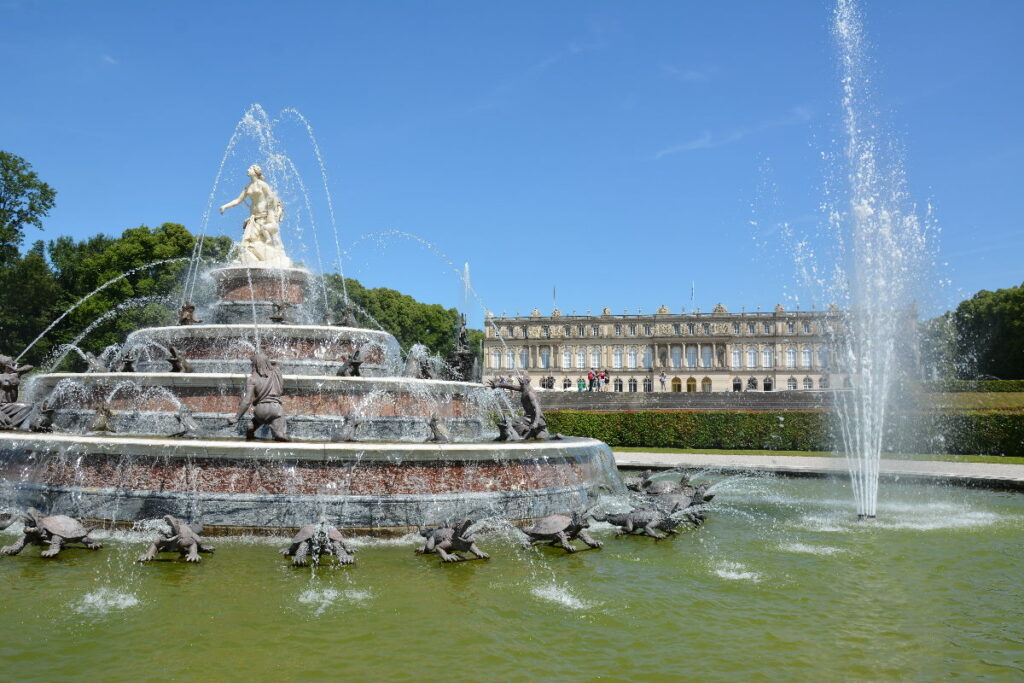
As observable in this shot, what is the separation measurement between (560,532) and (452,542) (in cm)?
153

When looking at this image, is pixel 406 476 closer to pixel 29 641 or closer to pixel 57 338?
pixel 29 641

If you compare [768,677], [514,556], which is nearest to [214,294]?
[514,556]

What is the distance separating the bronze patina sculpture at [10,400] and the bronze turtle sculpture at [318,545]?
665 centimetres

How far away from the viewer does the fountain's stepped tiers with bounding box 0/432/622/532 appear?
33.6 feet

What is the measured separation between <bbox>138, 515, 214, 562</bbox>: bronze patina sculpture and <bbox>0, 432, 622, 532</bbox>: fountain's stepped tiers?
0.90 meters

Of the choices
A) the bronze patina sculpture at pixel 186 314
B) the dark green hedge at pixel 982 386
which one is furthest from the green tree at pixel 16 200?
the dark green hedge at pixel 982 386

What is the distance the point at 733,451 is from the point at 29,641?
79.0 ft

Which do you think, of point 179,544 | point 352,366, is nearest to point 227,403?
point 352,366

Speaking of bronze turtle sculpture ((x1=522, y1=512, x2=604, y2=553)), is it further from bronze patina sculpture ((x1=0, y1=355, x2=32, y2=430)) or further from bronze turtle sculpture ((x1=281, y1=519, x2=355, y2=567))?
bronze patina sculpture ((x1=0, y1=355, x2=32, y2=430))

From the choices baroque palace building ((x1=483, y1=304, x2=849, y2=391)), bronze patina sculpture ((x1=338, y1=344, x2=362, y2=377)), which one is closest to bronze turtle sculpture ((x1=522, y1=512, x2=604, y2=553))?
bronze patina sculpture ((x1=338, y1=344, x2=362, y2=377))

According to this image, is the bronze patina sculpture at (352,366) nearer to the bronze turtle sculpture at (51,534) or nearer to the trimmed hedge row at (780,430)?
the bronze turtle sculpture at (51,534)

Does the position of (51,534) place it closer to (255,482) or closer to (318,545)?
(255,482)

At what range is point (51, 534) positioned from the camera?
9.38m

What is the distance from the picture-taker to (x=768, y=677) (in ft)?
19.6
